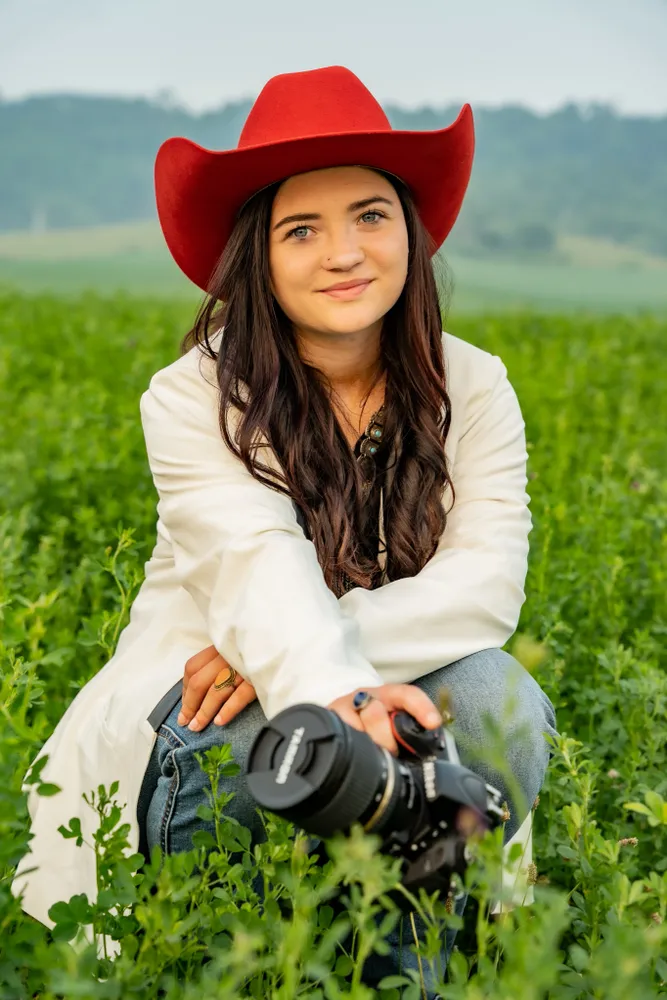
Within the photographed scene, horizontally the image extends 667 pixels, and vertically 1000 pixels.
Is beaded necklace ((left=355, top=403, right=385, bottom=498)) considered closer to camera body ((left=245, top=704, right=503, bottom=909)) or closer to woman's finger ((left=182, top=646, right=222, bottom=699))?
woman's finger ((left=182, top=646, right=222, bottom=699))

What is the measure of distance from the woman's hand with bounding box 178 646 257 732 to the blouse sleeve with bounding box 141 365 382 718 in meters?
0.11

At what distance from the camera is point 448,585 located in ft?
8.13

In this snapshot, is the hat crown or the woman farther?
the hat crown

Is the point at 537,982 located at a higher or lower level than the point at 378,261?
lower

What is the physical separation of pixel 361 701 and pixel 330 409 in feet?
3.38

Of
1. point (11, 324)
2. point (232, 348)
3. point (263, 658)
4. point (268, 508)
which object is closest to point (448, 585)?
point (268, 508)

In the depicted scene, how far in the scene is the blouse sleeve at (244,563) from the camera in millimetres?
2000

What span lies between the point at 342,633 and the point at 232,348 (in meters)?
0.93

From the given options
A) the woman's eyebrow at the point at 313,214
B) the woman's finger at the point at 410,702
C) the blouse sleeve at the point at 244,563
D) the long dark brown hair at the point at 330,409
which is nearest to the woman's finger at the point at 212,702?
the blouse sleeve at the point at 244,563

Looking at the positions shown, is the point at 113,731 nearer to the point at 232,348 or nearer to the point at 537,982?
the point at 232,348

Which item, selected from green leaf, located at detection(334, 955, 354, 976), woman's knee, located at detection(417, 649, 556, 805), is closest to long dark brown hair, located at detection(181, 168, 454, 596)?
woman's knee, located at detection(417, 649, 556, 805)

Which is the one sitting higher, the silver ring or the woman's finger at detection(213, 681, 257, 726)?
the silver ring

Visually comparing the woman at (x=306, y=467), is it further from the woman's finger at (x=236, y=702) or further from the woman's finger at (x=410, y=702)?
the woman's finger at (x=410, y=702)

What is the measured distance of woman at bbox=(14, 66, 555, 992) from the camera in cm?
237
